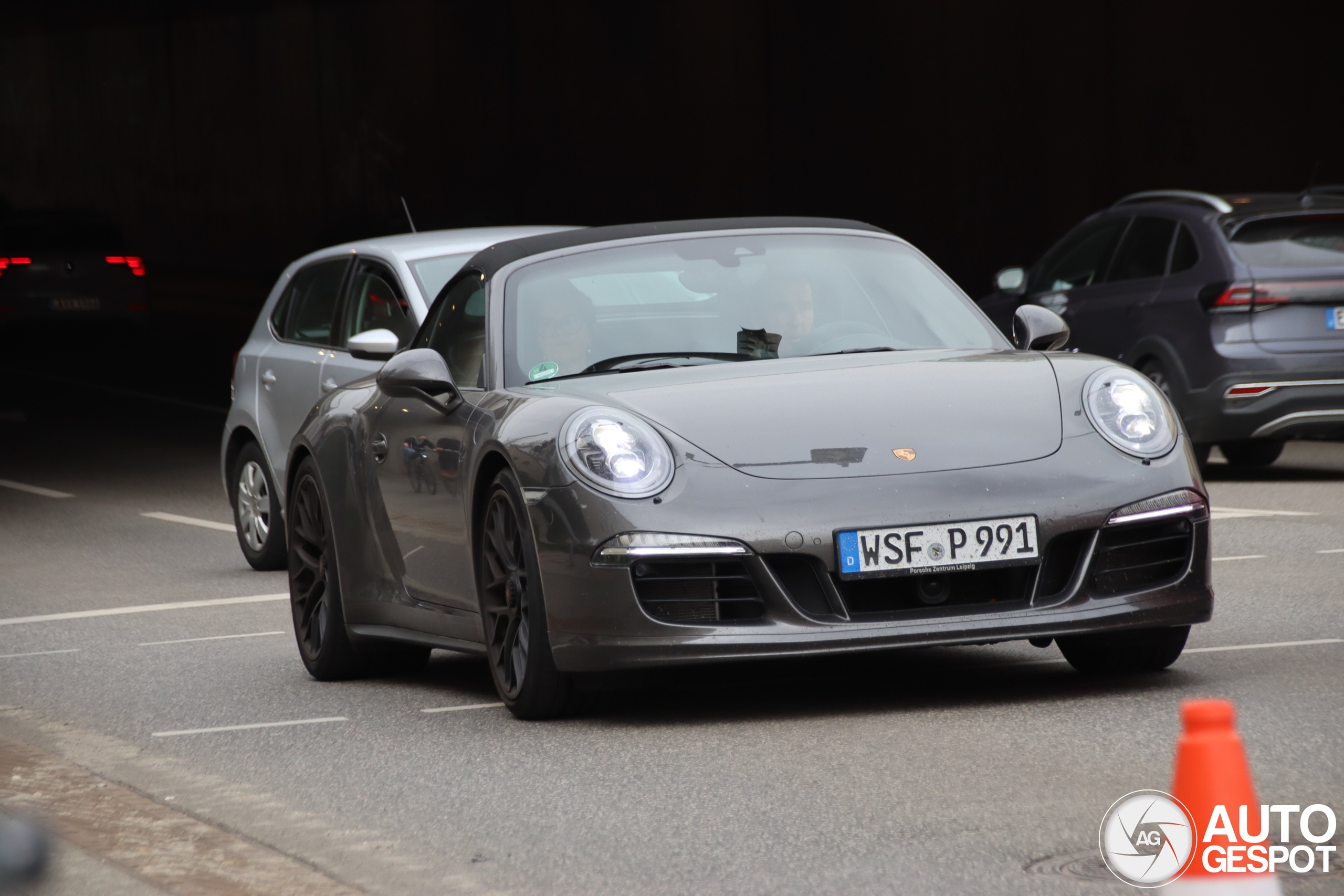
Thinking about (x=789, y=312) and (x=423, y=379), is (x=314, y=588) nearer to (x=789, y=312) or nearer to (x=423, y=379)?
(x=423, y=379)

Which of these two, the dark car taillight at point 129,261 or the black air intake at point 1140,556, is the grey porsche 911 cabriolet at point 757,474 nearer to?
the black air intake at point 1140,556

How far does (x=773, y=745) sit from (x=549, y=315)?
1784 millimetres

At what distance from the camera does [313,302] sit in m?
11.7

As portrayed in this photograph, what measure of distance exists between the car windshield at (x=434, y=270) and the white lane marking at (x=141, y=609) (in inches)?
61.4

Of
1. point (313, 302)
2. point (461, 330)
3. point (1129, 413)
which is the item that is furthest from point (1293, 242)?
point (1129, 413)

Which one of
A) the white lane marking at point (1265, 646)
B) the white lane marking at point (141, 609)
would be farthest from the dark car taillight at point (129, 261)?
the white lane marking at point (1265, 646)

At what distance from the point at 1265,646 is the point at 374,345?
3783 millimetres

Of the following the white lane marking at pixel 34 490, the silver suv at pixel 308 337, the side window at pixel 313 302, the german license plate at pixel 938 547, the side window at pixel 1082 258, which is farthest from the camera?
the white lane marking at pixel 34 490

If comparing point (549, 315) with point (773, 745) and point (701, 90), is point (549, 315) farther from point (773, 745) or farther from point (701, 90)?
point (701, 90)

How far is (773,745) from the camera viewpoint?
Answer: 18.8ft

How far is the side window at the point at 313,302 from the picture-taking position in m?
11.5

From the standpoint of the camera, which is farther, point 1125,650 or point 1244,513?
point 1244,513

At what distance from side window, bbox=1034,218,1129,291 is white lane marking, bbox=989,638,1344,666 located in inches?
324

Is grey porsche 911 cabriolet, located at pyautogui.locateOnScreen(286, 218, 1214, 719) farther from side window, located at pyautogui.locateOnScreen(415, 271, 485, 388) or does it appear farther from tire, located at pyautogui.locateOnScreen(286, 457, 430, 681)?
tire, located at pyautogui.locateOnScreen(286, 457, 430, 681)
